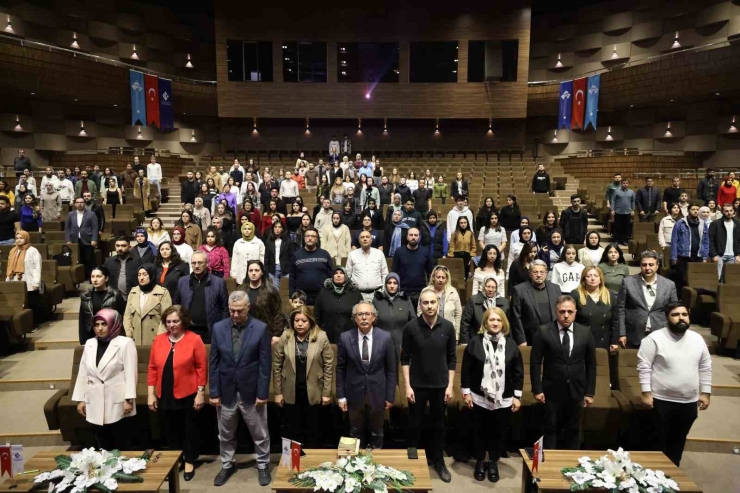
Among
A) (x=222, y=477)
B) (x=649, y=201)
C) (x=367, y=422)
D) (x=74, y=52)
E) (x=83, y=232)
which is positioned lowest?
(x=222, y=477)

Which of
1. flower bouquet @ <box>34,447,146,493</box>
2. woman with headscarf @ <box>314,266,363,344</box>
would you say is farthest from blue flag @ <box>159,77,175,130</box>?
flower bouquet @ <box>34,447,146,493</box>

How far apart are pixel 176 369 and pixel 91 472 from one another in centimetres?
77

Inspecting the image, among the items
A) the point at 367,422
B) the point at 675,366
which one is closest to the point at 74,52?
the point at 367,422

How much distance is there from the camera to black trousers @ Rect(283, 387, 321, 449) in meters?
3.61

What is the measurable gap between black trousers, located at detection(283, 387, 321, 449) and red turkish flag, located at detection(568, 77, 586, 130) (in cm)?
1643

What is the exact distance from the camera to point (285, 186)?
8.96 meters

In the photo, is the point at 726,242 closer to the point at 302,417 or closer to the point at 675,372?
the point at 675,372

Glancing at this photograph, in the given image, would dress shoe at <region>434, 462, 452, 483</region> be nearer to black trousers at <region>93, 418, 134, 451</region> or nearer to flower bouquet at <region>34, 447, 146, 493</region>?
flower bouquet at <region>34, 447, 146, 493</region>

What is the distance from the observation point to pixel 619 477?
270 centimetres

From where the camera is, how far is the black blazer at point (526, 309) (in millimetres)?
4020

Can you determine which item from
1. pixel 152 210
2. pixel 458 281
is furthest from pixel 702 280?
pixel 152 210

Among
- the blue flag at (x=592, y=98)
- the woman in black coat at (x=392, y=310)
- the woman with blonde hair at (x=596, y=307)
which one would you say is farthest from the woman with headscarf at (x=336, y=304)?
the blue flag at (x=592, y=98)

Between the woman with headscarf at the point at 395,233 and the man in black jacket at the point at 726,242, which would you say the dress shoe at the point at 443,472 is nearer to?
the woman with headscarf at the point at 395,233

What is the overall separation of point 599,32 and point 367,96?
9193mm
